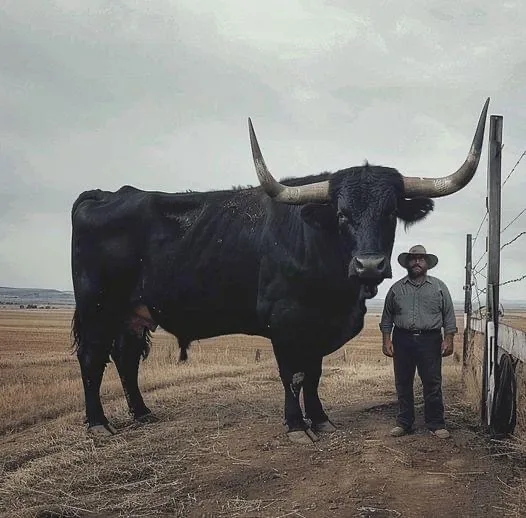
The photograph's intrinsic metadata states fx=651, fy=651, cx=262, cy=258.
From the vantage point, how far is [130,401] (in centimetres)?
870

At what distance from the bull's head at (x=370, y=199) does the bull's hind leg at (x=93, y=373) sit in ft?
11.3

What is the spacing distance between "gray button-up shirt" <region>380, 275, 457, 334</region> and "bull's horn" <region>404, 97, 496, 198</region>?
0.94 m

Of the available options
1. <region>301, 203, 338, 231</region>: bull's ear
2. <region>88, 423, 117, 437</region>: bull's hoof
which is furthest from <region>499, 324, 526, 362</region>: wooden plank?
<region>88, 423, 117, 437</region>: bull's hoof

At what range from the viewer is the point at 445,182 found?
6.60m

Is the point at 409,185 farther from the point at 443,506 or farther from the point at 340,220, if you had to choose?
the point at 443,506

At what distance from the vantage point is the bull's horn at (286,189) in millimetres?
6594

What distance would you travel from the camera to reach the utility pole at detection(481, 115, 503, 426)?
6.60 metres

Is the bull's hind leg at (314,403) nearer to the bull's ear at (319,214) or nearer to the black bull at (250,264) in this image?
the black bull at (250,264)

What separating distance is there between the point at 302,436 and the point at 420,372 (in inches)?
56.3

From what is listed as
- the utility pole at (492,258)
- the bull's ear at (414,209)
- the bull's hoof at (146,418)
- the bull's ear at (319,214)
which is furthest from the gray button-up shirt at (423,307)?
the bull's hoof at (146,418)

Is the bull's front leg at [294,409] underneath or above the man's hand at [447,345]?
underneath

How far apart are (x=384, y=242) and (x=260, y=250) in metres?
1.63

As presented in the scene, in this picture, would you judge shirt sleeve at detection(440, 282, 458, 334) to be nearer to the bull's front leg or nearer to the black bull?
the black bull

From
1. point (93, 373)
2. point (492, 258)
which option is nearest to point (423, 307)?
point (492, 258)
